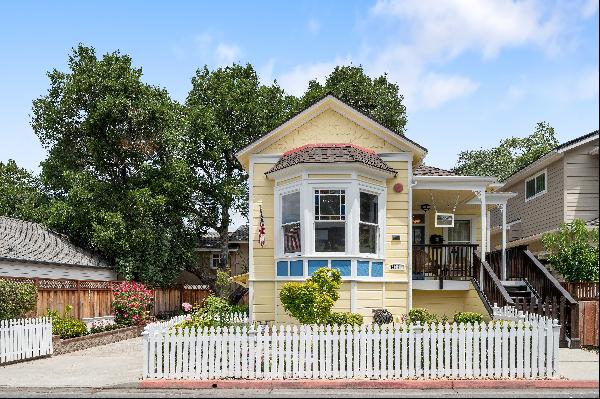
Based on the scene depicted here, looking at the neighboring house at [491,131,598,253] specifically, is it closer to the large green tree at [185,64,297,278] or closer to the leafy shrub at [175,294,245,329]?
the leafy shrub at [175,294,245,329]

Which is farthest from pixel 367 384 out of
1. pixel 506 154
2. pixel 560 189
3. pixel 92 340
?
pixel 506 154

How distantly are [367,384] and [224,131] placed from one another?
2819cm

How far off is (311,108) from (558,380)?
10012 millimetres

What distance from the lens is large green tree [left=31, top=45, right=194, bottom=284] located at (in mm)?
32531

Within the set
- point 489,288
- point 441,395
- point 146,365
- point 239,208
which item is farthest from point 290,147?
point 239,208

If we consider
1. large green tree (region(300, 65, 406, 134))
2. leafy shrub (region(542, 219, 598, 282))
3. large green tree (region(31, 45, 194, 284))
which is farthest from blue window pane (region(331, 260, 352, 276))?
large green tree (region(300, 65, 406, 134))

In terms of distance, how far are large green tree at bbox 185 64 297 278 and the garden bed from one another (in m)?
14.4

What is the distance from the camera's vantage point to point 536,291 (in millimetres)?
18828

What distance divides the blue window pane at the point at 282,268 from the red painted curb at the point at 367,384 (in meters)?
6.09

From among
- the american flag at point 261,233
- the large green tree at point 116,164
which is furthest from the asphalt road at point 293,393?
the large green tree at point 116,164

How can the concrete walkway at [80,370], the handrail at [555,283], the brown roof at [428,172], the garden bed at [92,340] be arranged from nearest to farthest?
the concrete walkway at [80,370] < the handrail at [555,283] < the garden bed at [92,340] < the brown roof at [428,172]

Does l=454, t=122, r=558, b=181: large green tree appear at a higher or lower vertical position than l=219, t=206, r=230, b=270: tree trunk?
higher

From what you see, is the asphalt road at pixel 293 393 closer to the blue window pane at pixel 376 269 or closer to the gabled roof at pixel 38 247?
the blue window pane at pixel 376 269

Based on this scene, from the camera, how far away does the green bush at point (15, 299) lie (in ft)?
55.7
